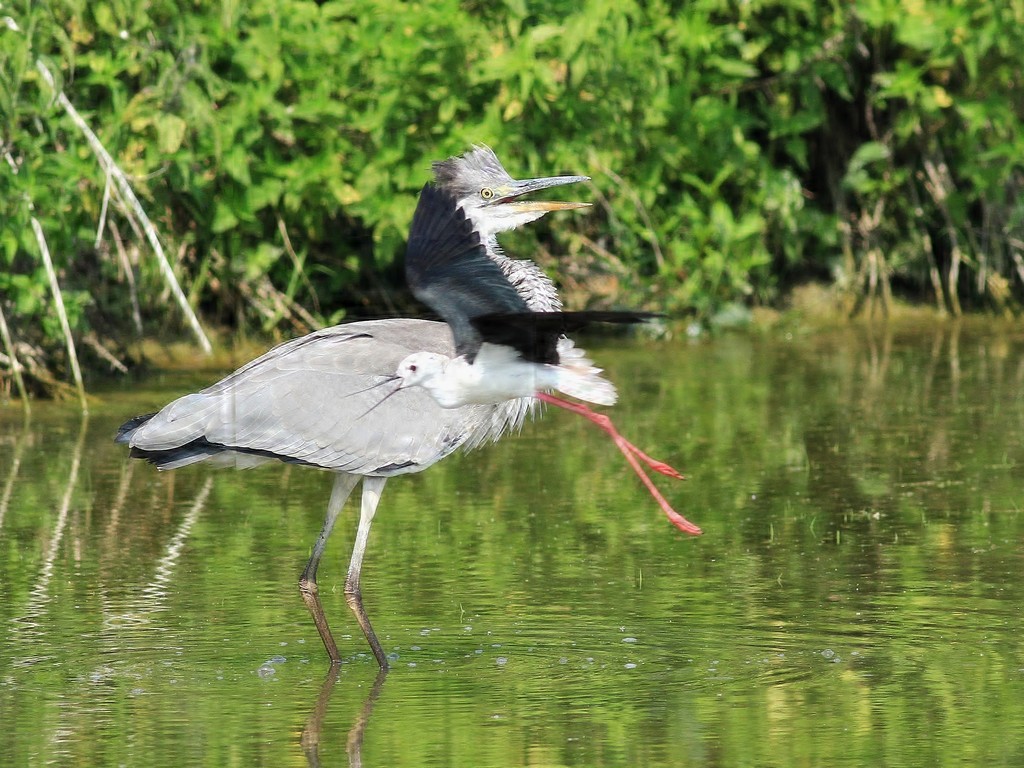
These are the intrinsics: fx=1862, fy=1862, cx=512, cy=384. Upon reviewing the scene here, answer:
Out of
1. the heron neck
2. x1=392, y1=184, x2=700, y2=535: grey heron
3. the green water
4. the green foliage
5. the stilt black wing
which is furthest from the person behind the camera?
the green foliage

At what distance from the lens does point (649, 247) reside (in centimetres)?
1457

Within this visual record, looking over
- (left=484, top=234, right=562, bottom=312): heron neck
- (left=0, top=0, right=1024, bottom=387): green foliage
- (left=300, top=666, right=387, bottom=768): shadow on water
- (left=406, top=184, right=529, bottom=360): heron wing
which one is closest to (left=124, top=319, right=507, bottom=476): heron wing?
(left=406, top=184, right=529, bottom=360): heron wing

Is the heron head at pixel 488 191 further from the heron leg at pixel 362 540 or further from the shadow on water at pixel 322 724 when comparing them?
the shadow on water at pixel 322 724

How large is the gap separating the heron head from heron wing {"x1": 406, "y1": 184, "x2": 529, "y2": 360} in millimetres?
1659

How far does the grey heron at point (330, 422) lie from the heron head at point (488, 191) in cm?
120

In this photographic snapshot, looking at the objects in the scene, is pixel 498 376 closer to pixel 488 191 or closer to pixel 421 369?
pixel 421 369

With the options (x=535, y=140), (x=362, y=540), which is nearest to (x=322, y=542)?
(x=362, y=540)

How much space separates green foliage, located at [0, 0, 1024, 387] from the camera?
441 inches

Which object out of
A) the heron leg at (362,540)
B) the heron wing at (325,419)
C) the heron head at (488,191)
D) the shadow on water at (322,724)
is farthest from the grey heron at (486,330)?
the heron head at (488,191)

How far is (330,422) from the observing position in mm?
6496

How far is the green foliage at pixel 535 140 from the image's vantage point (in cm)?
1120

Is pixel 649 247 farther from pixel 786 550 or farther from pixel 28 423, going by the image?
pixel 786 550

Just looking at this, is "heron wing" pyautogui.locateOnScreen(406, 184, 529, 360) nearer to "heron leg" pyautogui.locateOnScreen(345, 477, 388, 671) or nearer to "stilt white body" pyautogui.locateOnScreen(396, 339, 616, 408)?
"stilt white body" pyautogui.locateOnScreen(396, 339, 616, 408)

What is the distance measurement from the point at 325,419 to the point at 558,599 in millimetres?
1223
